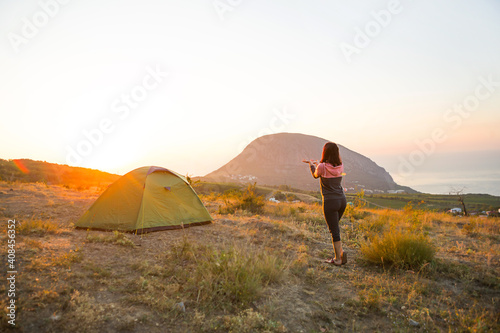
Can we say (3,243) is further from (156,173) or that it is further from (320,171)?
(320,171)

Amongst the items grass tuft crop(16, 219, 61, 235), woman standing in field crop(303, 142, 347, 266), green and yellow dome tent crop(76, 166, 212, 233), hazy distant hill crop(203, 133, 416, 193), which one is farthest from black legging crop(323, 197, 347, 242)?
hazy distant hill crop(203, 133, 416, 193)

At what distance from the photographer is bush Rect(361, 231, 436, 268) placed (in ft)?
19.4

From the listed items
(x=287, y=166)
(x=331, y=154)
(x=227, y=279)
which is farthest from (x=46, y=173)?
(x=287, y=166)

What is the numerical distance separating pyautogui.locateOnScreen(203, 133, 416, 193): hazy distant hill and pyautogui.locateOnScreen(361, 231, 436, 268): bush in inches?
4726

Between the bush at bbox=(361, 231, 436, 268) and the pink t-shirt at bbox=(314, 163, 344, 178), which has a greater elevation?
the pink t-shirt at bbox=(314, 163, 344, 178)

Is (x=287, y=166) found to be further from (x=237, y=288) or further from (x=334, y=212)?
(x=237, y=288)

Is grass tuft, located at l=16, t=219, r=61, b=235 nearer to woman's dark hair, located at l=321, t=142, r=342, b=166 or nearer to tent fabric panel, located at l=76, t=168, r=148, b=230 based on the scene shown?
tent fabric panel, located at l=76, t=168, r=148, b=230

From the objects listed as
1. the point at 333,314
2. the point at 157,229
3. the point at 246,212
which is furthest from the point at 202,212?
the point at 333,314

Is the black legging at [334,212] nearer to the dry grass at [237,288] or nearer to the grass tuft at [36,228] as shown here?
the dry grass at [237,288]

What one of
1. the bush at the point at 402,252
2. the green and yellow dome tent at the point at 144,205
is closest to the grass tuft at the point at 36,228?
the green and yellow dome tent at the point at 144,205

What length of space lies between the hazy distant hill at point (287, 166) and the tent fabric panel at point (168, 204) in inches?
4639

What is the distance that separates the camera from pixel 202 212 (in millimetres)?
9805

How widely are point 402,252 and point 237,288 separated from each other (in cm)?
387

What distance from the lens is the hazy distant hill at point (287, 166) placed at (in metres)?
141
